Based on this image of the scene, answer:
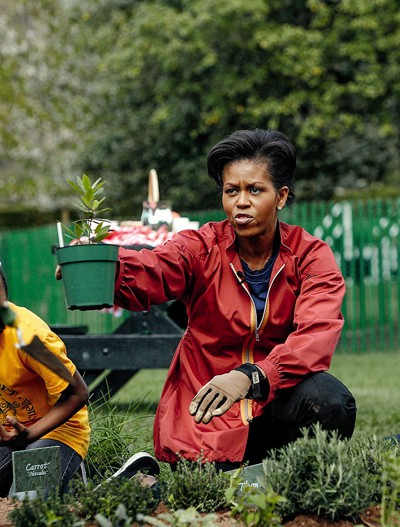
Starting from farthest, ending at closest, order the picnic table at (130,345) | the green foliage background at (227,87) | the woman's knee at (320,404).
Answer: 1. the green foliage background at (227,87)
2. the picnic table at (130,345)
3. the woman's knee at (320,404)

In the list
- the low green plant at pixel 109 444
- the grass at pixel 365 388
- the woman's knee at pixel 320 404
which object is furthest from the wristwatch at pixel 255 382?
the grass at pixel 365 388

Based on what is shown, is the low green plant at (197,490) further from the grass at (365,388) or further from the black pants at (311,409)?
the grass at (365,388)

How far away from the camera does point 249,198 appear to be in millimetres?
3811

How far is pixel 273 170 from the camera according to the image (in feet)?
12.8

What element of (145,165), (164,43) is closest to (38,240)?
(164,43)

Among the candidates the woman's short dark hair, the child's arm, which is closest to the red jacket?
the woman's short dark hair

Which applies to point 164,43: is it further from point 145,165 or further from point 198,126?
point 145,165

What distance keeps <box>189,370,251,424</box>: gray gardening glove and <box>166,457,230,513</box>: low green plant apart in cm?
21

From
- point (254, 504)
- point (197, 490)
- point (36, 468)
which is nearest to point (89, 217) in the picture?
point (36, 468)

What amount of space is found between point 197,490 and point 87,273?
809mm

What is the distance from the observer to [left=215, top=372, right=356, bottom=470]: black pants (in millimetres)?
3652

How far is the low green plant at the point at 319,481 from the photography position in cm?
304

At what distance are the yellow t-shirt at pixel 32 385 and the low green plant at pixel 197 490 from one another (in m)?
0.59

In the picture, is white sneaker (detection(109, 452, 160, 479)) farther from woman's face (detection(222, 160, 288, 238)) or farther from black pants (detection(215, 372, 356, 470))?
woman's face (detection(222, 160, 288, 238))
